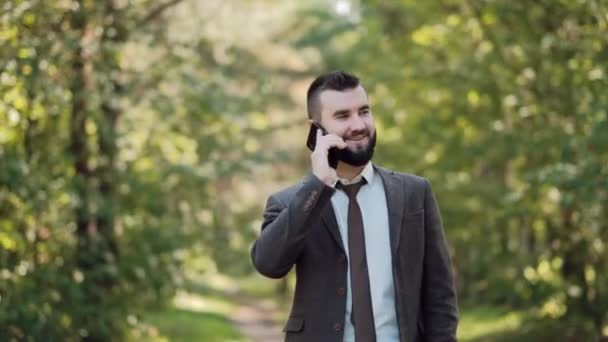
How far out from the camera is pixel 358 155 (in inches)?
163

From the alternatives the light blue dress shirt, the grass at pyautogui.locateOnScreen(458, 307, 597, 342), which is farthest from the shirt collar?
the grass at pyautogui.locateOnScreen(458, 307, 597, 342)

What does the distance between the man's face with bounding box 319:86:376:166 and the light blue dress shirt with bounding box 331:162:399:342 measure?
19cm

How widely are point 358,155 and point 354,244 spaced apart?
1.20 ft

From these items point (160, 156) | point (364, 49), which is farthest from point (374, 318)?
point (364, 49)

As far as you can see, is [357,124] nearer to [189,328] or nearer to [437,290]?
[437,290]

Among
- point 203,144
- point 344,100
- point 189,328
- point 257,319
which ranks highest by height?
point 257,319

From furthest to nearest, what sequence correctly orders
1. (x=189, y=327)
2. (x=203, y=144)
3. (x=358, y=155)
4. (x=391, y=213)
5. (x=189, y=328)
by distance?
(x=189, y=327) < (x=189, y=328) < (x=203, y=144) < (x=391, y=213) < (x=358, y=155)

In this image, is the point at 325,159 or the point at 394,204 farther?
the point at 394,204

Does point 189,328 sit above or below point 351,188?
above

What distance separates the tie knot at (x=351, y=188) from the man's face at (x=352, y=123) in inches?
6.9

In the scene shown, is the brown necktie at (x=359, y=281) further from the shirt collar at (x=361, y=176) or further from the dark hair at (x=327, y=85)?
the dark hair at (x=327, y=85)

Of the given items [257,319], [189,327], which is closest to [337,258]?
[189,327]

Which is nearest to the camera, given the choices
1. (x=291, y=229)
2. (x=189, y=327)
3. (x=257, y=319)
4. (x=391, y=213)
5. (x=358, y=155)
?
(x=291, y=229)

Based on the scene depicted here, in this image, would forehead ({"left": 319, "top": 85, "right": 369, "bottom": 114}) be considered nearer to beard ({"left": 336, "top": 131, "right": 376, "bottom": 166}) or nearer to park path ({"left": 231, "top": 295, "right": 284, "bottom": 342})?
beard ({"left": 336, "top": 131, "right": 376, "bottom": 166})
